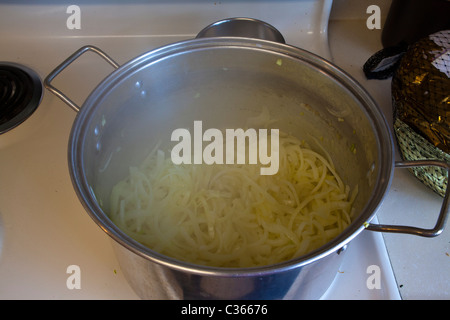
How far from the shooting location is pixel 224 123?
1.00 metres

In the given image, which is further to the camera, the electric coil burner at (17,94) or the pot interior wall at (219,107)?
the electric coil burner at (17,94)

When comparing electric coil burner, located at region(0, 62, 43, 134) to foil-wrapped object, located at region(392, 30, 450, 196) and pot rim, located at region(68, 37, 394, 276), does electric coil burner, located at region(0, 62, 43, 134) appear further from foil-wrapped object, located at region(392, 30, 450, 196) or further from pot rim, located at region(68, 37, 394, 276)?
foil-wrapped object, located at region(392, 30, 450, 196)

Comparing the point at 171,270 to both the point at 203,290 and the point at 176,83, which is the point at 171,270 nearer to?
the point at 203,290

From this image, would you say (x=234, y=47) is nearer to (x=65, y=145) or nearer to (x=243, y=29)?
(x=243, y=29)

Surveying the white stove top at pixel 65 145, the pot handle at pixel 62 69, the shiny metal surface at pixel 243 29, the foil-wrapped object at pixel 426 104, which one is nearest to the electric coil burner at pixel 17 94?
the white stove top at pixel 65 145

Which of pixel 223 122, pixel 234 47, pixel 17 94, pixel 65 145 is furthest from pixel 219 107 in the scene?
pixel 17 94

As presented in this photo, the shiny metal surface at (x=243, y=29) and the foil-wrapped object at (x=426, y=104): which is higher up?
the shiny metal surface at (x=243, y=29)

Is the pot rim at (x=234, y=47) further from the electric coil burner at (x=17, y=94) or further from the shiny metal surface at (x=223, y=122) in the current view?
the electric coil burner at (x=17, y=94)

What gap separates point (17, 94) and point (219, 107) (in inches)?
19.3

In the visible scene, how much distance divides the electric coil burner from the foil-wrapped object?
840 millimetres

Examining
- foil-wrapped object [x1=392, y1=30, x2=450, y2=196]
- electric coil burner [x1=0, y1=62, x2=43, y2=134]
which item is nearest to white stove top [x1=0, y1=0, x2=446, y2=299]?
electric coil burner [x1=0, y1=62, x2=43, y2=134]

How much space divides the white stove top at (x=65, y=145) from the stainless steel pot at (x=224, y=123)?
0.28 feet

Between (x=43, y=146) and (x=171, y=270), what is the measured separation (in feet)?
1.73

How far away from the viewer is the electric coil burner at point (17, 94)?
904mm
